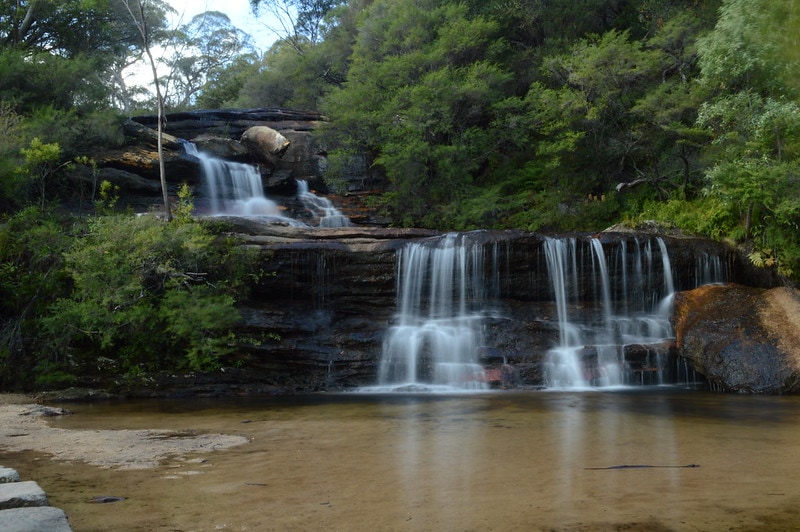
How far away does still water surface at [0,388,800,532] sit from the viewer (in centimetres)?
444

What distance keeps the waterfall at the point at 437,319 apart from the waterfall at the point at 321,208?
679 centimetres

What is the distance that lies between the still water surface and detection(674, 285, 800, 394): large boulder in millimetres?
2096

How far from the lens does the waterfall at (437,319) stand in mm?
14102

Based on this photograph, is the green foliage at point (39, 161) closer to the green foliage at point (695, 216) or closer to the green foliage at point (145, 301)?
the green foliage at point (145, 301)

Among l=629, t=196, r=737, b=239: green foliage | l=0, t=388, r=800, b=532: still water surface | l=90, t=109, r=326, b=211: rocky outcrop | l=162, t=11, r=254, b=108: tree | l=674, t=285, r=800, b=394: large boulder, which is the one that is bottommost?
l=0, t=388, r=800, b=532: still water surface

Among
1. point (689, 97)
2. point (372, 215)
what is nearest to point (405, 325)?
point (372, 215)

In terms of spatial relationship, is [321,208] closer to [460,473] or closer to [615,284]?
[615,284]

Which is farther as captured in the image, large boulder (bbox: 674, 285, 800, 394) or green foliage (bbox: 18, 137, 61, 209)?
green foliage (bbox: 18, 137, 61, 209)

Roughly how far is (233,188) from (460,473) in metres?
19.8

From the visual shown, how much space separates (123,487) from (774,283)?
1638 centimetres

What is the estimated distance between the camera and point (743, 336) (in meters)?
13.2

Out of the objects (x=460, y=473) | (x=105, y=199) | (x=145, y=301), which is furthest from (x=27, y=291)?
(x=460, y=473)

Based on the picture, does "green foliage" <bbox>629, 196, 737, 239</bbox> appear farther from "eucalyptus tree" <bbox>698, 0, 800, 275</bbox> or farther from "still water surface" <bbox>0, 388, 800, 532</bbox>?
"still water surface" <bbox>0, 388, 800, 532</bbox>

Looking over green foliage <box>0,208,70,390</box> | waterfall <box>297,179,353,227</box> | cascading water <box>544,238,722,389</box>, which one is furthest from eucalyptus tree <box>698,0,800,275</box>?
green foliage <box>0,208,70,390</box>
